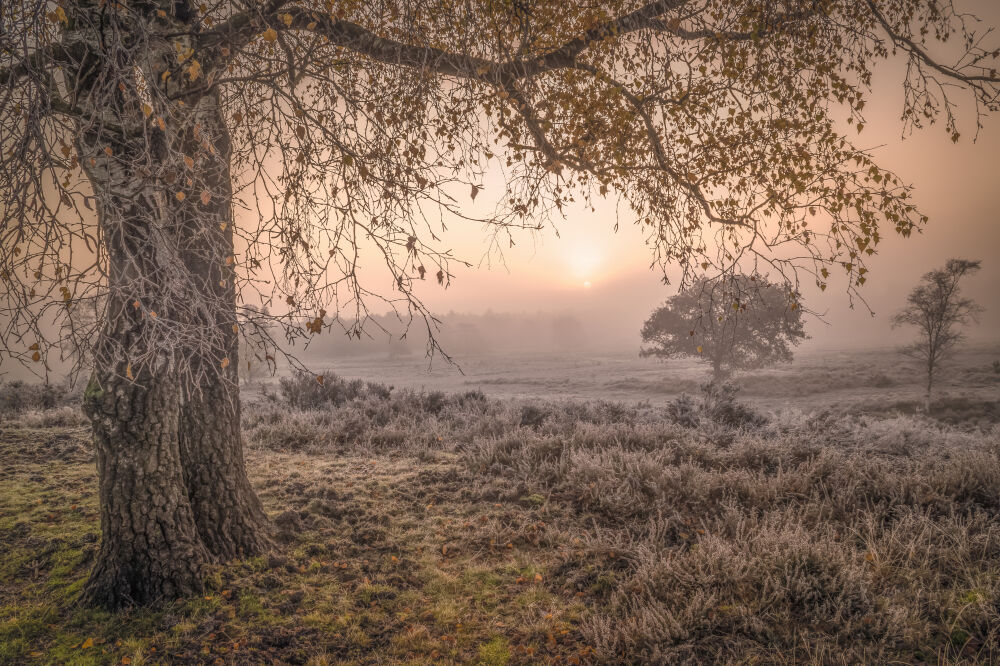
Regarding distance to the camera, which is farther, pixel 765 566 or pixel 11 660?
pixel 765 566

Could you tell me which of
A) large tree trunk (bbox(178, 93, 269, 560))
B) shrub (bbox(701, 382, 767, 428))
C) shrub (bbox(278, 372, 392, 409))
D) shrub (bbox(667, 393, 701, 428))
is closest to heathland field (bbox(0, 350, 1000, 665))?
large tree trunk (bbox(178, 93, 269, 560))

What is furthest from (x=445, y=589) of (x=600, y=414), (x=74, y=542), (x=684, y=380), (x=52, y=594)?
(x=684, y=380)

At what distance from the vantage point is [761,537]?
4.28 metres

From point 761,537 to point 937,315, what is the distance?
87.9ft

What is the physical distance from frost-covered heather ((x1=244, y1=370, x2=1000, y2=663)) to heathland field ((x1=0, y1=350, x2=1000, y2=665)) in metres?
0.02

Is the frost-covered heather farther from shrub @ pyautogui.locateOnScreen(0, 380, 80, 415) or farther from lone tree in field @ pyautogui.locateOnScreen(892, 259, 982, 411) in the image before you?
lone tree in field @ pyautogui.locateOnScreen(892, 259, 982, 411)

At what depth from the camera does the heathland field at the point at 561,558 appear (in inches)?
133

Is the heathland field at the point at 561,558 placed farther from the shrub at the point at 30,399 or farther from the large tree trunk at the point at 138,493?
the shrub at the point at 30,399

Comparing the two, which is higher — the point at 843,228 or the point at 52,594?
the point at 843,228

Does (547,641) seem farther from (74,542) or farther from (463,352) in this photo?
(463,352)

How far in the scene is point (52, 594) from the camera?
413 centimetres

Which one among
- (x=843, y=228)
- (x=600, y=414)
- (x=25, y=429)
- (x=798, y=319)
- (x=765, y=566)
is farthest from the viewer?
(x=798, y=319)

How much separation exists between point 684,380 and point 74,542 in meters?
30.0

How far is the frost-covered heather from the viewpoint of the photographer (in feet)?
10.7
